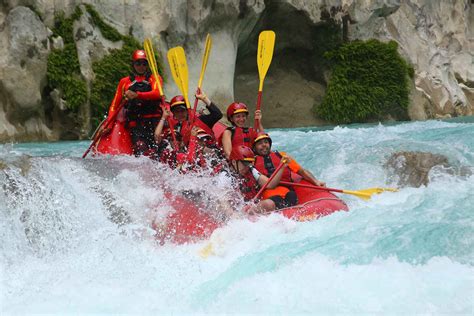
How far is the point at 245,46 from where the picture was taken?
13.5 metres

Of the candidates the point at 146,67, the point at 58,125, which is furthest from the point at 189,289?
the point at 58,125

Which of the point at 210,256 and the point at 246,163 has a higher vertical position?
the point at 246,163

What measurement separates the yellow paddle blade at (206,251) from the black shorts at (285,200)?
2.56ft

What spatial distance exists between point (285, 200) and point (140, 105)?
1.79 metres

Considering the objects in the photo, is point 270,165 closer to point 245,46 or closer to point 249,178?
point 249,178

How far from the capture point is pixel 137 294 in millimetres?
3107

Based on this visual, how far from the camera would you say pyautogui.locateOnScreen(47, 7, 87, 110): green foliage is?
975 centimetres

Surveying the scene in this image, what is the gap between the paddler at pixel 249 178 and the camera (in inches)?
184

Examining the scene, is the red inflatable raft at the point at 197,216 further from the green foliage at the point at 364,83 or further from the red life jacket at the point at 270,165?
the green foliage at the point at 364,83

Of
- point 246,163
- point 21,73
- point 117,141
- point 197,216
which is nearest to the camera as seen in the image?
point 197,216

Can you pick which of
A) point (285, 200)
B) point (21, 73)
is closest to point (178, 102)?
point (285, 200)

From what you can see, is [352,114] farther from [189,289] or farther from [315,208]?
[189,289]

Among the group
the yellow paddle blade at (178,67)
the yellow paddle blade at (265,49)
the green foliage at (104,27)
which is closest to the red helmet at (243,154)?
the yellow paddle blade at (178,67)

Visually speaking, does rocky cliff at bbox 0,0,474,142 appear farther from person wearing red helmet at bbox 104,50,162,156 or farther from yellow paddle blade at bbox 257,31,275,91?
yellow paddle blade at bbox 257,31,275,91
